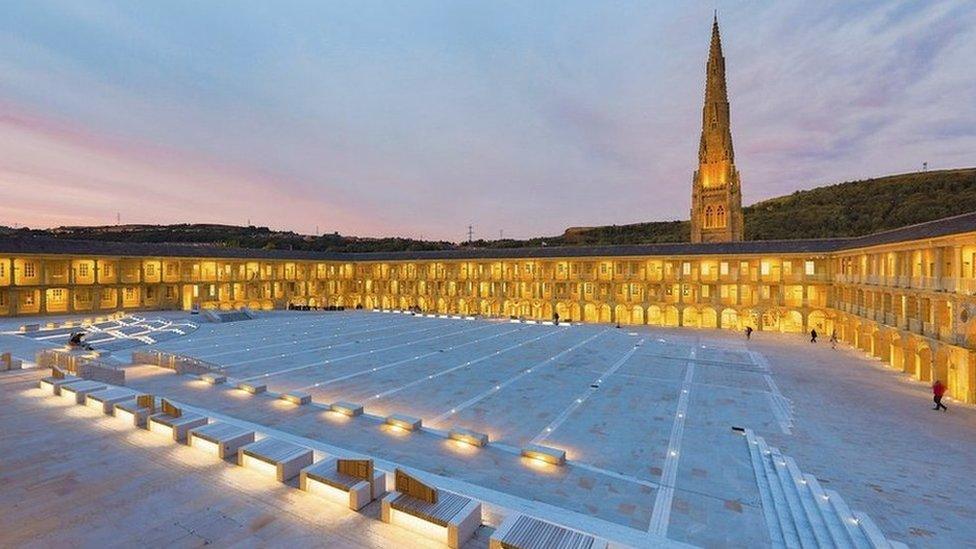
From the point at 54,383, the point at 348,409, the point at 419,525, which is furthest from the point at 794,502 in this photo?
the point at 54,383

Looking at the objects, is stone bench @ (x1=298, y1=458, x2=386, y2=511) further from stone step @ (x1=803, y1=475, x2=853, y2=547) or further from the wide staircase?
stone step @ (x1=803, y1=475, x2=853, y2=547)

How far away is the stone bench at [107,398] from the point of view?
47.1 feet

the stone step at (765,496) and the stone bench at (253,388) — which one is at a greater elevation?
the stone bench at (253,388)

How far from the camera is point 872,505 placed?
11359mm

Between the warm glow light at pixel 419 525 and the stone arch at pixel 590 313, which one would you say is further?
the stone arch at pixel 590 313

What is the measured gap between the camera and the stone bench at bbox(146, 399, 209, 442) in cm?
1238

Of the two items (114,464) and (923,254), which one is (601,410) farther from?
(923,254)

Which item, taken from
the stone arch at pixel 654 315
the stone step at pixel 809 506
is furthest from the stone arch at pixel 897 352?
the stone arch at pixel 654 315

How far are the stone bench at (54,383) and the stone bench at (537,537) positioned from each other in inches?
725

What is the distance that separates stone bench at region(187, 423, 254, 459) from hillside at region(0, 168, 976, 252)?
105 meters

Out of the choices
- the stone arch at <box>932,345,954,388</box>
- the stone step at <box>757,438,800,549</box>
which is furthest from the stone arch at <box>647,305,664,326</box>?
the stone step at <box>757,438,800,549</box>

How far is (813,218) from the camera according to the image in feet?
396

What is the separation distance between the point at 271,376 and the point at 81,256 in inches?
1710

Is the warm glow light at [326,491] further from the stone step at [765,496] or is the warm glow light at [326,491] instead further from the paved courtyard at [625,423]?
the stone step at [765,496]
